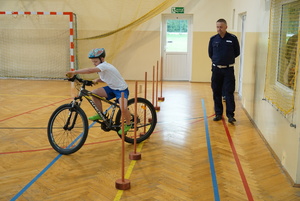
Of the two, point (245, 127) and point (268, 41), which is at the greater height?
point (268, 41)

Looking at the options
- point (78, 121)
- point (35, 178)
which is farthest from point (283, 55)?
point (35, 178)

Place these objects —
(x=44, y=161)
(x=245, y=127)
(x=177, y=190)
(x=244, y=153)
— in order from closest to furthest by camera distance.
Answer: (x=177, y=190) < (x=44, y=161) < (x=244, y=153) < (x=245, y=127)

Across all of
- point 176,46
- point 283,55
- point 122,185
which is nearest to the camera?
point 122,185

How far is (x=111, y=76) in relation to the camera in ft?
15.5

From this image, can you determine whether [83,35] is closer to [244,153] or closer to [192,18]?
[192,18]

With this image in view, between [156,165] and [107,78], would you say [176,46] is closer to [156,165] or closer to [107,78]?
[107,78]

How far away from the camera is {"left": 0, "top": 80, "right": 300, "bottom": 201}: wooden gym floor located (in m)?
3.62

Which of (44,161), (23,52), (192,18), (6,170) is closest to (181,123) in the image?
(44,161)

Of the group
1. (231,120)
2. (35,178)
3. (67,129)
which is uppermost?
(67,129)

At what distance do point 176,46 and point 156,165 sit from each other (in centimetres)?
791

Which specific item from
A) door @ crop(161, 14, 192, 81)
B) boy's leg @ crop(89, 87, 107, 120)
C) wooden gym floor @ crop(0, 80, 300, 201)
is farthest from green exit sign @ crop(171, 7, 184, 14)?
boy's leg @ crop(89, 87, 107, 120)

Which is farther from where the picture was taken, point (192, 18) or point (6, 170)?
point (192, 18)

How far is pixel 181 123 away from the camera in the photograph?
642 cm

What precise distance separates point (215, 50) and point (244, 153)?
2125 mm
